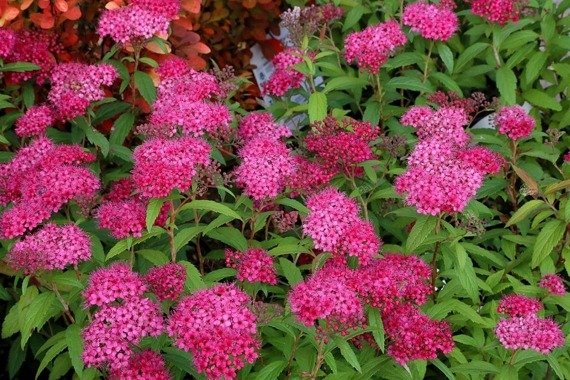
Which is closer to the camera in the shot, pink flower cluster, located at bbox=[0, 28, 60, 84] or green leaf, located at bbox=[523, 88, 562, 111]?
pink flower cluster, located at bbox=[0, 28, 60, 84]

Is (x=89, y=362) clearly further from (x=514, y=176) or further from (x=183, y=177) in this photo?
(x=514, y=176)

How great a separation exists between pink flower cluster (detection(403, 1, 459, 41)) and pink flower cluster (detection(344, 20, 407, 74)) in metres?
0.12

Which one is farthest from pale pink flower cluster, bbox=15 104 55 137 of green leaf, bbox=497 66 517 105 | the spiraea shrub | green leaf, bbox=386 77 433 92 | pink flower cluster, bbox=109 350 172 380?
green leaf, bbox=497 66 517 105

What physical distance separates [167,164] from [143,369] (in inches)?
21.9

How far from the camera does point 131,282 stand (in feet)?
7.55

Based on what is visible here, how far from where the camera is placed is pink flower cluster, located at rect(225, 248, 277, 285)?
8.15 ft

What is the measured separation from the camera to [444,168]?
2.47 metres

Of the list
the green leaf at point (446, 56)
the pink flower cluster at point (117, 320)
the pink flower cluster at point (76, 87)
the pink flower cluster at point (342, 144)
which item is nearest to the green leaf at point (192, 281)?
the pink flower cluster at point (117, 320)

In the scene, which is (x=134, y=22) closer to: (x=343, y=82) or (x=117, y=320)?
(x=343, y=82)

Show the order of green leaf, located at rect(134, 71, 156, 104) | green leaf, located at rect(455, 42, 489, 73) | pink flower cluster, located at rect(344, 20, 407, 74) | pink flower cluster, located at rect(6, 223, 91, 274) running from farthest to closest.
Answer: green leaf, located at rect(455, 42, 489, 73) → green leaf, located at rect(134, 71, 156, 104) → pink flower cluster, located at rect(344, 20, 407, 74) → pink flower cluster, located at rect(6, 223, 91, 274)

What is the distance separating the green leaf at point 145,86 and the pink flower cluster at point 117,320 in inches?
41.9

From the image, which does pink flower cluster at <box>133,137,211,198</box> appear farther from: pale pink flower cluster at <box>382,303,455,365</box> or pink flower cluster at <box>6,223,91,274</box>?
pale pink flower cluster at <box>382,303,455,365</box>

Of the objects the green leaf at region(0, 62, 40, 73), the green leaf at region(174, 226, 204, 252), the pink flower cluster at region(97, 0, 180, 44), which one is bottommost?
the green leaf at region(174, 226, 204, 252)

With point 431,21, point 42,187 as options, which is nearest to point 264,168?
point 42,187
